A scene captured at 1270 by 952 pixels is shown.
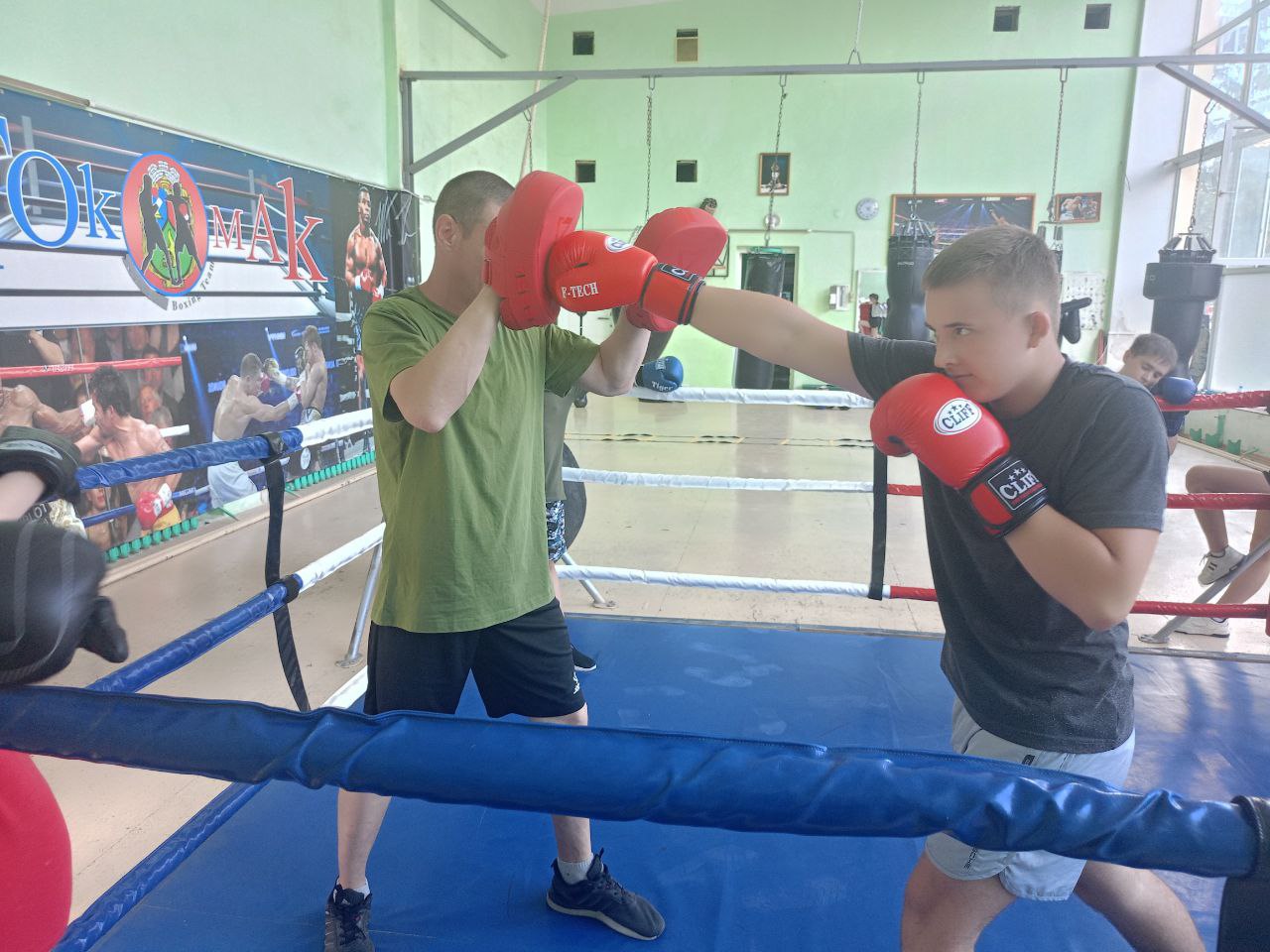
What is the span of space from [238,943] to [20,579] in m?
1.09

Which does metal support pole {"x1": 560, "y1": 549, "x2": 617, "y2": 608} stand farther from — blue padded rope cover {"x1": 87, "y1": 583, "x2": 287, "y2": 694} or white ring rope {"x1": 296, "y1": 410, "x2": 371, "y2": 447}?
blue padded rope cover {"x1": 87, "y1": 583, "x2": 287, "y2": 694}

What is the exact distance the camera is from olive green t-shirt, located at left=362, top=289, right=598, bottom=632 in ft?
4.09

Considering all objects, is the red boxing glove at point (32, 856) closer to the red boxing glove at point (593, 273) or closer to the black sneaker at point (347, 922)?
the black sneaker at point (347, 922)

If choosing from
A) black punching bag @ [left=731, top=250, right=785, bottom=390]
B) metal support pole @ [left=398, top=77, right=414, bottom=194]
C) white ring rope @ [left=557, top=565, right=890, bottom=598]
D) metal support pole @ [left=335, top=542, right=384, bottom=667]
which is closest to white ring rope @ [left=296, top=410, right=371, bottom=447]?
metal support pole @ [left=335, top=542, right=384, bottom=667]

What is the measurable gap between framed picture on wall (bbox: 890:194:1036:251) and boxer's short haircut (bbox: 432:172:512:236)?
9.20 m

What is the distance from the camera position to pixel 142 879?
49.9 inches

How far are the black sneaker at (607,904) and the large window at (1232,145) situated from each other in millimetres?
8115

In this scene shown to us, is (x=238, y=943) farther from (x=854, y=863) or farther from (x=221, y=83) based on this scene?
(x=221, y=83)

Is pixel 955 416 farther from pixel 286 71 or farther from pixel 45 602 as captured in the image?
pixel 286 71

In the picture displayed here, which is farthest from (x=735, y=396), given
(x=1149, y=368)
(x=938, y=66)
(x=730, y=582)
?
(x=938, y=66)

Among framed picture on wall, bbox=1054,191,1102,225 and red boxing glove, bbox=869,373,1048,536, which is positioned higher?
framed picture on wall, bbox=1054,191,1102,225

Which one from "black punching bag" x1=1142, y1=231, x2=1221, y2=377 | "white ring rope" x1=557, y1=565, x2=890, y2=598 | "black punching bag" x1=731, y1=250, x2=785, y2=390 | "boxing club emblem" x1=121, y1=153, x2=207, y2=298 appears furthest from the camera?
"black punching bag" x1=731, y1=250, x2=785, y2=390

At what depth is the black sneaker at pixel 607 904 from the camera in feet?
4.68

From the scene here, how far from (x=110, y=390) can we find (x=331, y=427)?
2335 mm
